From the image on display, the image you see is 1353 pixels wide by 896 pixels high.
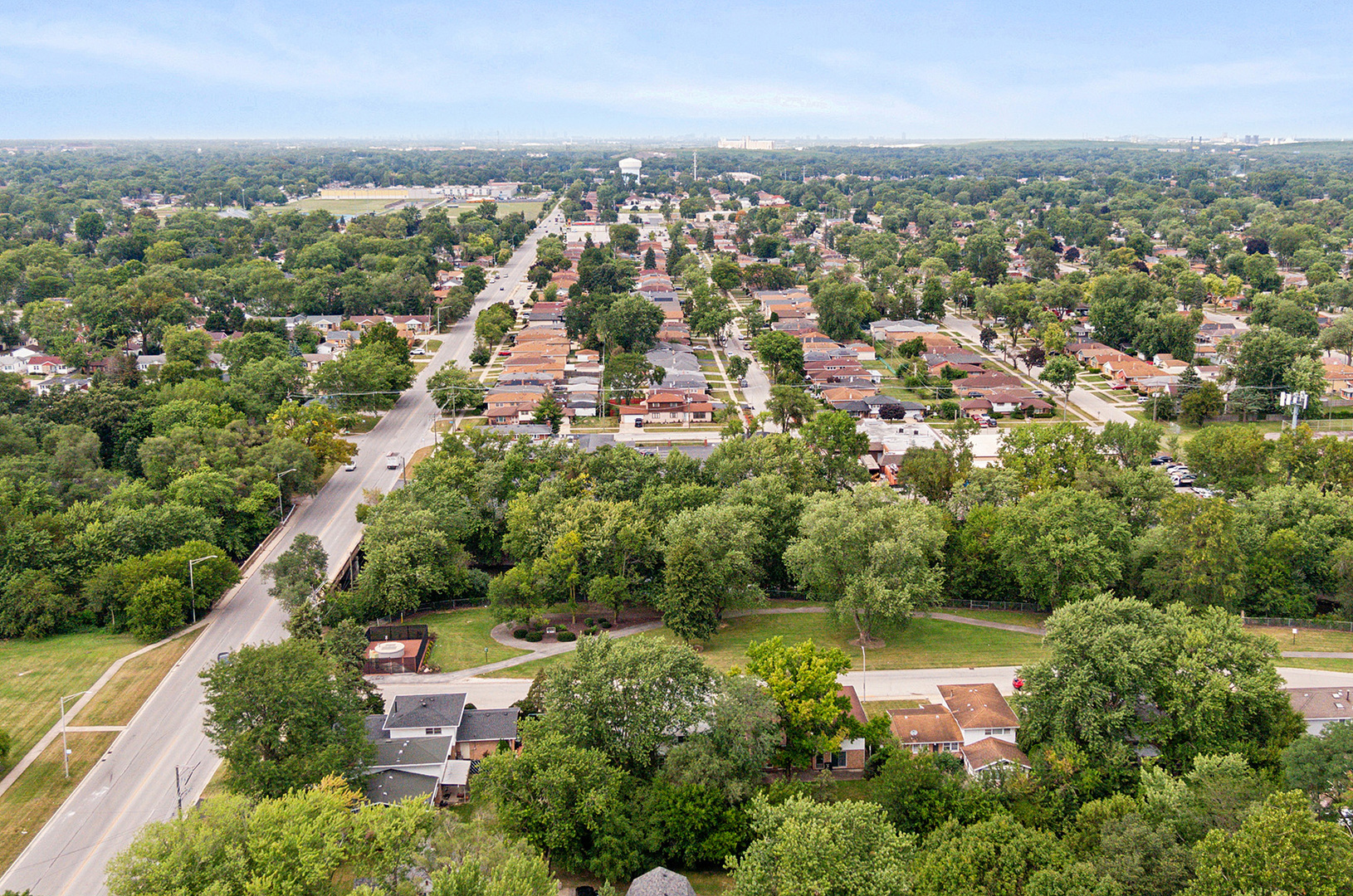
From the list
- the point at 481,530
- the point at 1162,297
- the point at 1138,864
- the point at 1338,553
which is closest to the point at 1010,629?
the point at 1338,553

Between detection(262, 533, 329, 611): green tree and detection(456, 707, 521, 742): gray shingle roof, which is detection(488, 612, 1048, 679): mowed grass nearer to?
detection(456, 707, 521, 742): gray shingle roof

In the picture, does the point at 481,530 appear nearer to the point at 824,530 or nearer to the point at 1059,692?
the point at 824,530

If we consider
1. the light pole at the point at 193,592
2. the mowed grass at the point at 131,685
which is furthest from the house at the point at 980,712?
the light pole at the point at 193,592

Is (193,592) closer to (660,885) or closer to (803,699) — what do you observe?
(660,885)

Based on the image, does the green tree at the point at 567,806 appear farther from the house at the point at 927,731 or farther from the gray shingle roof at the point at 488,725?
the house at the point at 927,731

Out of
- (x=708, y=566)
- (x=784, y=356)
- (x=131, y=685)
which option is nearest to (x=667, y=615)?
(x=708, y=566)

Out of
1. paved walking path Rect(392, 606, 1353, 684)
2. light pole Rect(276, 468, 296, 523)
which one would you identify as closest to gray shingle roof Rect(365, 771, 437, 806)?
paved walking path Rect(392, 606, 1353, 684)
